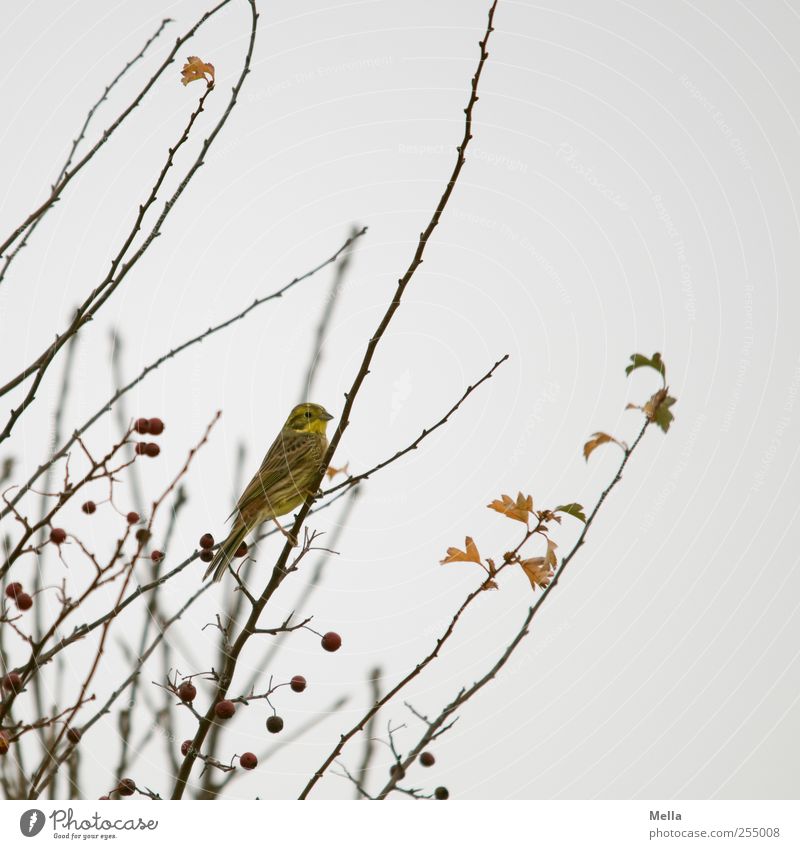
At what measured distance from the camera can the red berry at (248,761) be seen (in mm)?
3127

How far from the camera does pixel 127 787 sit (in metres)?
3.04

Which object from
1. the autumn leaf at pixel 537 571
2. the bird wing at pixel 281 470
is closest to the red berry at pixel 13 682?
the autumn leaf at pixel 537 571

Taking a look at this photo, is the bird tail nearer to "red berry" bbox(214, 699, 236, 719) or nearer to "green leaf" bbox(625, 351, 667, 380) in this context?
"red berry" bbox(214, 699, 236, 719)

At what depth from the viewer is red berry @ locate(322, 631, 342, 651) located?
135 inches

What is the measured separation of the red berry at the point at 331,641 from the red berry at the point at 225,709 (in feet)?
1.58

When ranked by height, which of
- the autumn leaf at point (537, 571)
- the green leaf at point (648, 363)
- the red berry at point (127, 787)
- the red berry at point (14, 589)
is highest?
the green leaf at point (648, 363)

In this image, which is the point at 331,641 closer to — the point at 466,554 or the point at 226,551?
the point at 466,554

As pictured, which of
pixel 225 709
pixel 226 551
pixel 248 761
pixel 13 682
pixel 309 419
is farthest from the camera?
pixel 309 419

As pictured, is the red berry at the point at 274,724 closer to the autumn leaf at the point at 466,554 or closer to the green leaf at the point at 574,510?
the autumn leaf at the point at 466,554

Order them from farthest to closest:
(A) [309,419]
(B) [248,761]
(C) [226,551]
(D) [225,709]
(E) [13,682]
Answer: (A) [309,419] → (C) [226,551] → (B) [248,761] → (D) [225,709] → (E) [13,682]

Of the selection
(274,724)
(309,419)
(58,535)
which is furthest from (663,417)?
(309,419)

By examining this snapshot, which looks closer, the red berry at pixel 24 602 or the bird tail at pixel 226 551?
the red berry at pixel 24 602

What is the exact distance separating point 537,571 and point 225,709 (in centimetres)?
111
